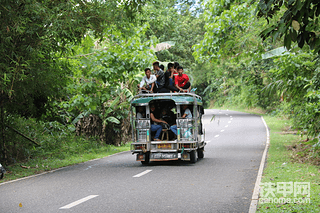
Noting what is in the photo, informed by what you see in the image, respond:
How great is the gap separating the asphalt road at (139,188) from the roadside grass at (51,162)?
0.79 m

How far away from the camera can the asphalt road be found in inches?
291

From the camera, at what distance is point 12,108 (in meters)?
14.6

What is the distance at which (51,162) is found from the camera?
50.3ft

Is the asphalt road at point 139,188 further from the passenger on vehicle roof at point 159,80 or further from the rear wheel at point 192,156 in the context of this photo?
the passenger on vehicle roof at point 159,80

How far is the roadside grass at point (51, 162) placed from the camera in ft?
41.9

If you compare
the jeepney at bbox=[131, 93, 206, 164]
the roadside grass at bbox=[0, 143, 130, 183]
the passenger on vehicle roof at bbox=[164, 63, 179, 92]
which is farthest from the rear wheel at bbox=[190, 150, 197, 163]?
the roadside grass at bbox=[0, 143, 130, 183]

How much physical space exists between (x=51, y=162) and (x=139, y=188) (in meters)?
7.07

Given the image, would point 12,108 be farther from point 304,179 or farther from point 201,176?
point 304,179

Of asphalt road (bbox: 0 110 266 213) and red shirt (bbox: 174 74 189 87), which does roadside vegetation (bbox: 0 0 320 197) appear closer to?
red shirt (bbox: 174 74 189 87)

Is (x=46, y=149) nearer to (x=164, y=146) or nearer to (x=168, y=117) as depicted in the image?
(x=168, y=117)

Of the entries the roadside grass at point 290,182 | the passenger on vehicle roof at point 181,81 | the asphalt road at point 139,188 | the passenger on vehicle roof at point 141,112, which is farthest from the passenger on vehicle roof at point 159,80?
the roadside grass at point 290,182

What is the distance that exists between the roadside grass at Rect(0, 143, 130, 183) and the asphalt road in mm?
787

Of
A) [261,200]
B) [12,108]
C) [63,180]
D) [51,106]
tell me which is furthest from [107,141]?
[261,200]
